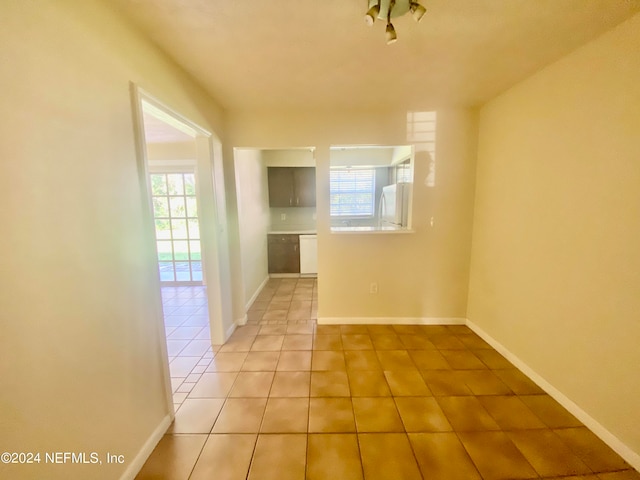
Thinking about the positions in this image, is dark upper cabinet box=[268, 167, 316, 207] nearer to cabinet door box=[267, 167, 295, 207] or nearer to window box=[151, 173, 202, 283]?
cabinet door box=[267, 167, 295, 207]

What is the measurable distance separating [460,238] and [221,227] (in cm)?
268

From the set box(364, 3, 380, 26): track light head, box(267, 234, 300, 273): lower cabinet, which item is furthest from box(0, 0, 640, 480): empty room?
box(267, 234, 300, 273): lower cabinet

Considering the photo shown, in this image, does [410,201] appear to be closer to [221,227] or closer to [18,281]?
[221,227]

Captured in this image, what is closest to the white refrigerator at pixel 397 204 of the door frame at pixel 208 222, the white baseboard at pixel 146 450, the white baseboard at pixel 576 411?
the white baseboard at pixel 576 411

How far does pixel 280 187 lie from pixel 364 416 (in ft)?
13.3

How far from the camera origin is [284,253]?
491 cm

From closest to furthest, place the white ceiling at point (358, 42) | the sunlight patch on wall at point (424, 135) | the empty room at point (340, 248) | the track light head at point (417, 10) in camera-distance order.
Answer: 1. the empty room at point (340, 248)
2. the track light head at point (417, 10)
3. the white ceiling at point (358, 42)
4. the sunlight patch on wall at point (424, 135)

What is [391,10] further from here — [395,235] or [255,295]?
[255,295]

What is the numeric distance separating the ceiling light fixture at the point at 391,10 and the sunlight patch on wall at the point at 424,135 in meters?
1.53

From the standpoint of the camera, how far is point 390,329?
2.91 meters

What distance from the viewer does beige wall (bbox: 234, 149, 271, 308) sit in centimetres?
337

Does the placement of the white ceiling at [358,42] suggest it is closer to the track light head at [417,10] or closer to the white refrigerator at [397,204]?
the track light head at [417,10]

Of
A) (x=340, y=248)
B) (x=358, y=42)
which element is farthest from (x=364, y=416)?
(x=358, y=42)

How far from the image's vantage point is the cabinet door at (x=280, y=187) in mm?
4852
